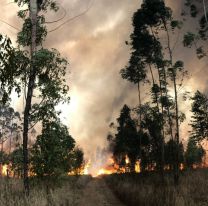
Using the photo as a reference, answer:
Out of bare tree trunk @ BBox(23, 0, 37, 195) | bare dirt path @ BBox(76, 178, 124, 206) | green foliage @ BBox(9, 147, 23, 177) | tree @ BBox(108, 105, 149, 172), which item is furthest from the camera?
tree @ BBox(108, 105, 149, 172)

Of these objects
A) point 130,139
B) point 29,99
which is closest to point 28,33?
point 29,99

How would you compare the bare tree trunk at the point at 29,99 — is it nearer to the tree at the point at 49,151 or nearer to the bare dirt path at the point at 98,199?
the tree at the point at 49,151

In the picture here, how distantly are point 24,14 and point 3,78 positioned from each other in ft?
36.5

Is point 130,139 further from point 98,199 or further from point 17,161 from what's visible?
point 17,161

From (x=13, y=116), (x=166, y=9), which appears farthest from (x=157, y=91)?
(x=13, y=116)

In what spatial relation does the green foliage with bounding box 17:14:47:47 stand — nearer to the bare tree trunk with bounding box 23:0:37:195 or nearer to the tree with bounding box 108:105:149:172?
the bare tree trunk with bounding box 23:0:37:195

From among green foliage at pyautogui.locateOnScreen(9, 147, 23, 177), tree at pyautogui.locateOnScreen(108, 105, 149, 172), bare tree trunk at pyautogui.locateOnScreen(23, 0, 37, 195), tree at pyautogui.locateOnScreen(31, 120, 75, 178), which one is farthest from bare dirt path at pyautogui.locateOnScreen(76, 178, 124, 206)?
tree at pyautogui.locateOnScreen(108, 105, 149, 172)

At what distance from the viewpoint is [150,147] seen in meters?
62.3

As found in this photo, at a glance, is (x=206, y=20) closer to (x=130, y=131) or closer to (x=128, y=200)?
(x=128, y=200)

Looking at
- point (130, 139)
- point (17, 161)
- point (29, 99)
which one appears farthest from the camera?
point (130, 139)

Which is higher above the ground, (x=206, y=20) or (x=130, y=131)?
(x=206, y=20)

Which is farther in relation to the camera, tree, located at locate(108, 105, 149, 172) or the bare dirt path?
tree, located at locate(108, 105, 149, 172)

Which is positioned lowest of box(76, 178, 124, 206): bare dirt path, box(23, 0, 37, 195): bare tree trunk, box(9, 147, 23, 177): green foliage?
box(76, 178, 124, 206): bare dirt path

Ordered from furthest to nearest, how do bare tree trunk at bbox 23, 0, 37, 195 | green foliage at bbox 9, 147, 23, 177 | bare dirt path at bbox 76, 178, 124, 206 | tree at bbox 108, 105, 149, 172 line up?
tree at bbox 108, 105, 149, 172 → bare dirt path at bbox 76, 178, 124, 206 → green foliage at bbox 9, 147, 23, 177 → bare tree trunk at bbox 23, 0, 37, 195
